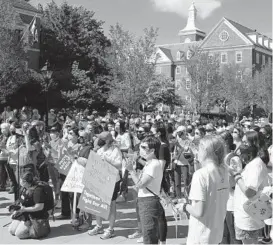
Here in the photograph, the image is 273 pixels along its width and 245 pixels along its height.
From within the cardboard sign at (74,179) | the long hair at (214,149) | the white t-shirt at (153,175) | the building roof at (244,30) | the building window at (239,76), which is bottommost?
the cardboard sign at (74,179)

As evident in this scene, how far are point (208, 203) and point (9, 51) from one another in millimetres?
23251

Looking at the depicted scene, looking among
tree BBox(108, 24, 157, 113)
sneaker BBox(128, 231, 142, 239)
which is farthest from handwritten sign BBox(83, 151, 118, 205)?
tree BBox(108, 24, 157, 113)

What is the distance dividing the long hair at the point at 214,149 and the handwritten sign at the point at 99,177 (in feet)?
9.67

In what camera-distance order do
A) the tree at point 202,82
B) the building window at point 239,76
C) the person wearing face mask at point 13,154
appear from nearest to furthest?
the person wearing face mask at point 13,154 → the tree at point 202,82 → the building window at point 239,76

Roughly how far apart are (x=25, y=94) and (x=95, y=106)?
623 centimetres

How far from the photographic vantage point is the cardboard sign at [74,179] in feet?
24.5

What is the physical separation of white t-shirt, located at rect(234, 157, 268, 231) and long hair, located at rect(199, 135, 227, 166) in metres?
0.70

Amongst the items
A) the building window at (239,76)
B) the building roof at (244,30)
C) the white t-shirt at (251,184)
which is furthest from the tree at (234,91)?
the white t-shirt at (251,184)

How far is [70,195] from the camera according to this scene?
808 cm

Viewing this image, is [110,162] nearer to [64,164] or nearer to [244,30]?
[64,164]

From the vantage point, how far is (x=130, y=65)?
1014 inches

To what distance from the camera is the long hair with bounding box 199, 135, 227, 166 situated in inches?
150

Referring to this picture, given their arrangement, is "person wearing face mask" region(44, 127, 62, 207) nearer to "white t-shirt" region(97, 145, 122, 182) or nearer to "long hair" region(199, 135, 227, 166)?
"white t-shirt" region(97, 145, 122, 182)

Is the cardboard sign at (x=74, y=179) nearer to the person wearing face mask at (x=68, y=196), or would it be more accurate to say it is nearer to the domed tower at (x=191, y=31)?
the person wearing face mask at (x=68, y=196)
